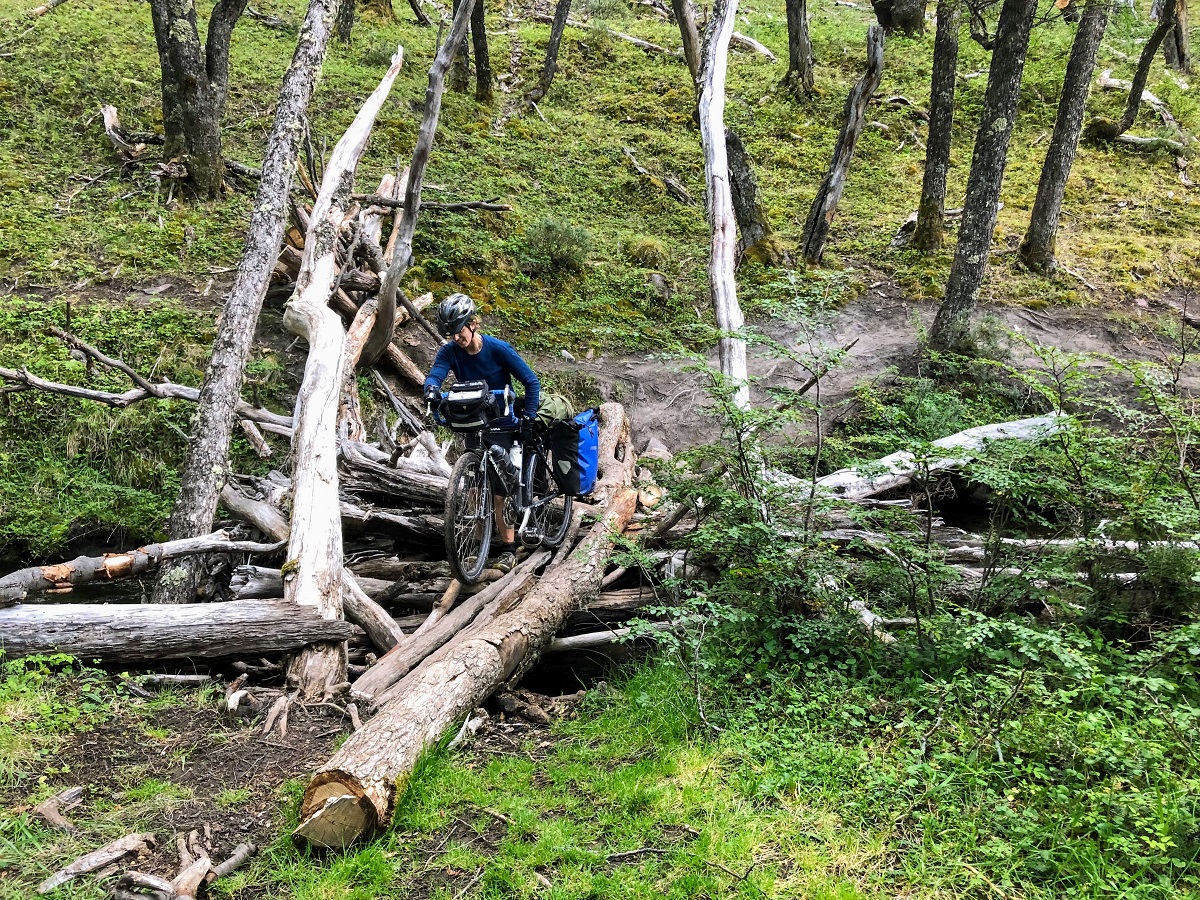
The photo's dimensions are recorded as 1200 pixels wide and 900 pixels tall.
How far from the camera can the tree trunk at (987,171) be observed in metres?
10.4

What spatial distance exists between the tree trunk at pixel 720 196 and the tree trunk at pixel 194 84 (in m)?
7.48

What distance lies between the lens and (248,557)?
6.48 meters

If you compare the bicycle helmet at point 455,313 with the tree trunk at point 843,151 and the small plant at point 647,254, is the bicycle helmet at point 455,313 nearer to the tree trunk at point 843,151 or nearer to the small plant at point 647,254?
the small plant at point 647,254

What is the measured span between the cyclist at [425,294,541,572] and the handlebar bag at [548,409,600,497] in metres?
0.34

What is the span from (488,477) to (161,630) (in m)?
2.63

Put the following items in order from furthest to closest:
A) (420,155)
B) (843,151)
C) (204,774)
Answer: (843,151) → (420,155) → (204,774)

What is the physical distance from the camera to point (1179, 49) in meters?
20.5

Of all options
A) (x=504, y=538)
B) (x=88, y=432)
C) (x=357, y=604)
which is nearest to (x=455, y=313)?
(x=504, y=538)

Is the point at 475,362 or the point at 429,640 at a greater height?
the point at 475,362

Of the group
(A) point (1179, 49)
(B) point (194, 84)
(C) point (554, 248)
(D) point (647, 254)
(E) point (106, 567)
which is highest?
(A) point (1179, 49)

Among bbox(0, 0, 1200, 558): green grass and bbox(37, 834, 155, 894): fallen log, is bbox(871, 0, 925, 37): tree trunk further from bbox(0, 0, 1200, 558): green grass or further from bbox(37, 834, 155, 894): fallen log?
bbox(37, 834, 155, 894): fallen log

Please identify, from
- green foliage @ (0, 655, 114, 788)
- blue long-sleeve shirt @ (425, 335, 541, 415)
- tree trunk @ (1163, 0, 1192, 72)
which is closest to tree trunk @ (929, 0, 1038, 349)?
blue long-sleeve shirt @ (425, 335, 541, 415)

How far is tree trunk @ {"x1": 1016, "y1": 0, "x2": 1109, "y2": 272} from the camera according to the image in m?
12.3

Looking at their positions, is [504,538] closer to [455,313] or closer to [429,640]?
[429,640]
